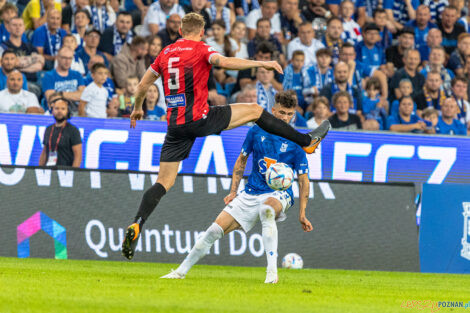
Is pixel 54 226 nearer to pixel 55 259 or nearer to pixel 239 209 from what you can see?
pixel 55 259

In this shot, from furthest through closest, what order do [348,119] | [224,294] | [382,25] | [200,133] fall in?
[382,25] < [348,119] < [200,133] < [224,294]

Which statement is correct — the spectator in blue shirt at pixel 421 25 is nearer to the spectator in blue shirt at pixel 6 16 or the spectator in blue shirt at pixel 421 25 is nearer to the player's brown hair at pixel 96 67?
the player's brown hair at pixel 96 67

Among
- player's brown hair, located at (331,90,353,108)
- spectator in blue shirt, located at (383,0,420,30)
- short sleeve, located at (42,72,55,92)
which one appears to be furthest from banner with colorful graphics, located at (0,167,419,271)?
spectator in blue shirt, located at (383,0,420,30)

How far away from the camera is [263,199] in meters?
9.10

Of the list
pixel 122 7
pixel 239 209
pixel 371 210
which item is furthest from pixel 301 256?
pixel 122 7

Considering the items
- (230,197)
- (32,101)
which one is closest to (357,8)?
(32,101)

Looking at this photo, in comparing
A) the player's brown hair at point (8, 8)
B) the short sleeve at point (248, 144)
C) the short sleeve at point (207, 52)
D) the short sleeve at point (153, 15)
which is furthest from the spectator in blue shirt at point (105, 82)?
the short sleeve at point (207, 52)

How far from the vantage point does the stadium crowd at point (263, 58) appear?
1538 cm

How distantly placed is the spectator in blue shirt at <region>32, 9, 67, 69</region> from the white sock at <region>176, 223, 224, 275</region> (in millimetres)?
8025

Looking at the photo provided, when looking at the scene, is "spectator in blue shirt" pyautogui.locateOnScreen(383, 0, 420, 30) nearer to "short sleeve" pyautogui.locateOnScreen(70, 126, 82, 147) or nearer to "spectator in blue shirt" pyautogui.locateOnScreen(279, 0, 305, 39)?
"spectator in blue shirt" pyautogui.locateOnScreen(279, 0, 305, 39)

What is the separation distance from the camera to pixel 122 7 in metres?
17.7

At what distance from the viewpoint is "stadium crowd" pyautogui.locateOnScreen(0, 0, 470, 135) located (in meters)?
15.4

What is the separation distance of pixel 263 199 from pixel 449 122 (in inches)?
350

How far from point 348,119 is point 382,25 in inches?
159
